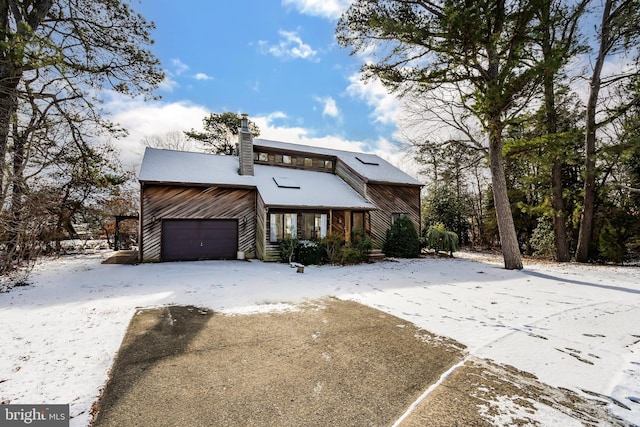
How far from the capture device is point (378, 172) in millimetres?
17250

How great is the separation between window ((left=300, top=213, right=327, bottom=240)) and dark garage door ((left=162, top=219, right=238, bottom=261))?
10.8ft

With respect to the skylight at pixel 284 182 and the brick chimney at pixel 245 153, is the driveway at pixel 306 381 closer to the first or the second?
the skylight at pixel 284 182

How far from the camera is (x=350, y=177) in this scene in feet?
55.1

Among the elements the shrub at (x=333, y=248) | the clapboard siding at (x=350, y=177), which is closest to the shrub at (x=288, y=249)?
the shrub at (x=333, y=248)

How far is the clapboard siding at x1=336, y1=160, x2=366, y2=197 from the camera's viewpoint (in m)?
15.9

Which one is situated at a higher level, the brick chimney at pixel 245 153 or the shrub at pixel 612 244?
Answer: the brick chimney at pixel 245 153

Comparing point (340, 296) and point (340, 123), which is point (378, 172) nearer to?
point (340, 123)

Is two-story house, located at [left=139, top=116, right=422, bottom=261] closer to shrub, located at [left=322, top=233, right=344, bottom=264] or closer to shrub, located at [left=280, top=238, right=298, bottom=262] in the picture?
shrub, located at [left=280, top=238, right=298, bottom=262]

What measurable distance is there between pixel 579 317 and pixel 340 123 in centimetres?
1625

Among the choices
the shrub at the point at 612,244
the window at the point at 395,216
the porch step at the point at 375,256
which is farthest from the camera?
the window at the point at 395,216

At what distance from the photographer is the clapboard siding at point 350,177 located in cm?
1591

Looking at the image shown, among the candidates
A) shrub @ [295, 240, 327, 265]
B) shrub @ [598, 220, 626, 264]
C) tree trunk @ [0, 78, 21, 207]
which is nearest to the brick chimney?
shrub @ [295, 240, 327, 265]

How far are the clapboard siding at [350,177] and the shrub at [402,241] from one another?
2.60 meters

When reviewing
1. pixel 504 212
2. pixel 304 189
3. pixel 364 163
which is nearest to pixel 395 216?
pixel 364 163
